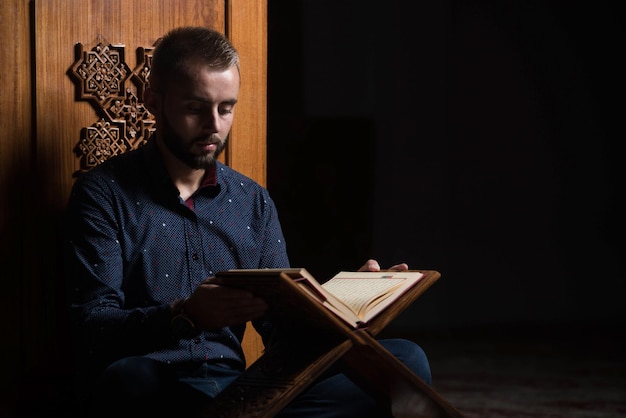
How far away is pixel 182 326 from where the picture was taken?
1670mm

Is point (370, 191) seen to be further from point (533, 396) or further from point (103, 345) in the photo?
point (103, 345)

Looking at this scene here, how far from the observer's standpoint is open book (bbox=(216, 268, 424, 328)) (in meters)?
1.46

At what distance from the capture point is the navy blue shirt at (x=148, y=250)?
1761mm

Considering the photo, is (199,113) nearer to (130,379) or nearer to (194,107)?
(194,107)

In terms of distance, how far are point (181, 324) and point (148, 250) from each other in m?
0.28

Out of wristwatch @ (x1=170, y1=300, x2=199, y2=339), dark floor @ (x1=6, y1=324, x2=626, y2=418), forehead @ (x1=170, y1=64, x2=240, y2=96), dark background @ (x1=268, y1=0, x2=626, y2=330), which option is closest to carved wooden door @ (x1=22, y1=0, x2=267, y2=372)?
forehead @ (x1=170, y1=64, x2=240, y2=96)

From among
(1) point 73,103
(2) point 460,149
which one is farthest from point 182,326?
(2) point 460,149

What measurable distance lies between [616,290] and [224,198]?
4120mm

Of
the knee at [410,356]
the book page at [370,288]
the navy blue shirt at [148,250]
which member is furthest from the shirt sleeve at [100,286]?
the knee at [410,356]

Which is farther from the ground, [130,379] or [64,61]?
[64,61]

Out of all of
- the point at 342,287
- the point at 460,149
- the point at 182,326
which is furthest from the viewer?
the point at 460,149

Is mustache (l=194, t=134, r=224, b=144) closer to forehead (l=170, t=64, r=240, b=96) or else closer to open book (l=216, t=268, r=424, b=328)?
forehead (l=170, t=64, r=240, b=96)

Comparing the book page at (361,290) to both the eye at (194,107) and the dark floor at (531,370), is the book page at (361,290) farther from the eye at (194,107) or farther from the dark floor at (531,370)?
the dark floor at (531,370)

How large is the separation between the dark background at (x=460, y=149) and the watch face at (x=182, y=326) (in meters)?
3.56
